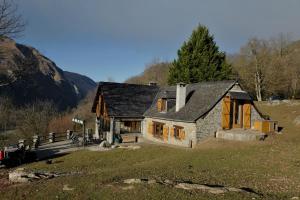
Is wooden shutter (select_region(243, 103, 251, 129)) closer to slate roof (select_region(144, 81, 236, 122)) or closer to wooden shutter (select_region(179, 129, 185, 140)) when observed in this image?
slate roof (select_region(144, 81, 236, 122))

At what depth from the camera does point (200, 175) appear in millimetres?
15719

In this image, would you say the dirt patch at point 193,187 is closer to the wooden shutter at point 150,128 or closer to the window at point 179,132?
the window at point 179,132

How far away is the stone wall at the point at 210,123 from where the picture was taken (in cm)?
2773

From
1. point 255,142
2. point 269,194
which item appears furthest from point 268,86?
point 269,194

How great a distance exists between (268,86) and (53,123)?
37.4 m

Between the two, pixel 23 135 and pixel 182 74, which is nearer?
pixel 23 135

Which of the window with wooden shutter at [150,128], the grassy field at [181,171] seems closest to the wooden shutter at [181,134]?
A: the grassy field at [181,171]

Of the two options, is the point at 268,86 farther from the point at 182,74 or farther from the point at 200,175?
the point at 200,175

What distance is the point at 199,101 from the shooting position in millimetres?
30344

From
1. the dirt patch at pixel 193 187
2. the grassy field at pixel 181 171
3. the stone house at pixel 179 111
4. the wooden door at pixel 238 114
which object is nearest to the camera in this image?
the dirt patch at pixel 193 187

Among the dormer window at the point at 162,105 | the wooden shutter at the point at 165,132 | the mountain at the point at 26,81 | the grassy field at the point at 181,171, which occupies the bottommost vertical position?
the grassy field at the point at 181,171

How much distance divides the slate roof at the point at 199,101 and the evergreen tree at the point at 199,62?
16281 millimetres

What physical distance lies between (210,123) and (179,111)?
3.85 metres

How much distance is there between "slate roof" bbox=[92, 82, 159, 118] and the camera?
1387 inches
